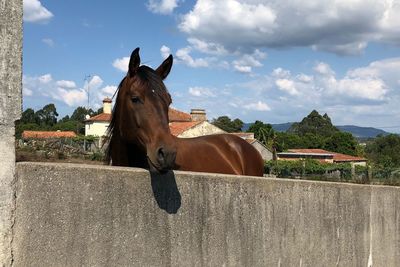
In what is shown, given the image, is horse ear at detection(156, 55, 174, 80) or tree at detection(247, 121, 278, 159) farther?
tree at detection(247, 121, 278, 159)

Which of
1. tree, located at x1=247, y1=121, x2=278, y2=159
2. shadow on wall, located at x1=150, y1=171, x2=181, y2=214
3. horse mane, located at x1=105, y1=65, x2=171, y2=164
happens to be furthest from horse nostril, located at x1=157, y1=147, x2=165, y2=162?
tree, located at x1=247, y1=121, x2=278, y2=159

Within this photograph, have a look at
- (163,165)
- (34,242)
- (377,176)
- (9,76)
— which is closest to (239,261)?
(163,165)

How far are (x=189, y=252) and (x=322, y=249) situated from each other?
5.51ft

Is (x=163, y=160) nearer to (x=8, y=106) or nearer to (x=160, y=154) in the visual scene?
(x=160, y=154)

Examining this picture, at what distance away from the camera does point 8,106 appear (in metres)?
2.44

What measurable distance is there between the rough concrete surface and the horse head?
7.8 inches

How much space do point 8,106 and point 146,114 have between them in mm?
1276

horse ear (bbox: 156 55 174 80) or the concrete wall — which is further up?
horse ear (bbox: 156 55 174 80)

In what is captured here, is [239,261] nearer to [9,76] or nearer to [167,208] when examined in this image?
[167,208]

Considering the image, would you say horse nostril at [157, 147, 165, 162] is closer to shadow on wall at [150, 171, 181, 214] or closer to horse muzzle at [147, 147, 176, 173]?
horse muzzle at [147, 147, 176, 173]

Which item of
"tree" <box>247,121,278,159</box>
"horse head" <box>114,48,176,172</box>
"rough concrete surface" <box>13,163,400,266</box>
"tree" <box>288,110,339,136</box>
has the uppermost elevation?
"tree" <box>288,110,339,136</box>

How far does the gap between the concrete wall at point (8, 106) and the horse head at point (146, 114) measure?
3.01 feet

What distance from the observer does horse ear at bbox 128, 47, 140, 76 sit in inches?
150

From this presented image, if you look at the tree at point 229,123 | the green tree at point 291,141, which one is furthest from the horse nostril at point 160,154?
the green tree at point 291,141
